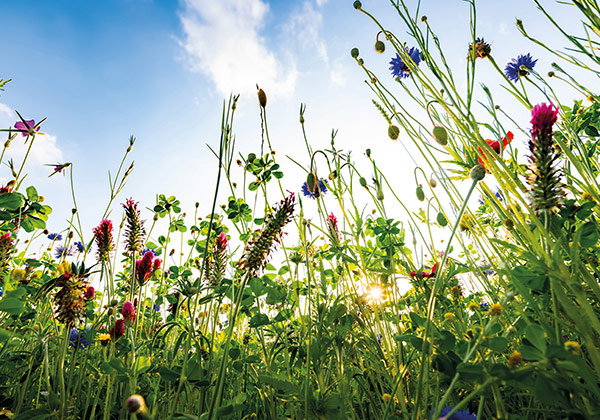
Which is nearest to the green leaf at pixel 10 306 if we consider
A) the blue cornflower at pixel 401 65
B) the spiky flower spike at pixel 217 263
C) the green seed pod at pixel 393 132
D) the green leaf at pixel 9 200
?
the green leaf at pixel 9 200

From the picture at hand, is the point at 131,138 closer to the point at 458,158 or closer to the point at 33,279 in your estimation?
the point at 33,279

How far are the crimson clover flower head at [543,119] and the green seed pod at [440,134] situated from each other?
1.27 feet

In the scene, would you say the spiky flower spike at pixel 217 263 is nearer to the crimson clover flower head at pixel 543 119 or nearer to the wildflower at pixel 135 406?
the wildflower at pixel 135 406

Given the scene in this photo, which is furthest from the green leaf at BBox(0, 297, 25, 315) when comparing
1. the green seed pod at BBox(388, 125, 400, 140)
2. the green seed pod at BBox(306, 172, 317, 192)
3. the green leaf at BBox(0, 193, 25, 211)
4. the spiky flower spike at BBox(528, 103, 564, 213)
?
the green seed pod at BBox(388, 125, 400, 140)

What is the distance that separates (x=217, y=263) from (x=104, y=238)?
0.57 m

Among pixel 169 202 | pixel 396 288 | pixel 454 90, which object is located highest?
pixel 169 202

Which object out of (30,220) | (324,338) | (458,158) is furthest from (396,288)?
(30,220)

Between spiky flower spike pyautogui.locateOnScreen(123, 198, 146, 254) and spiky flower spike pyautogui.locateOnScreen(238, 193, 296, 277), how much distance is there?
878 millimetres

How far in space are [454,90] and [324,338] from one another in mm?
994

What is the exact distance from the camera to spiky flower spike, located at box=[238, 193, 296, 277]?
102 centimetres

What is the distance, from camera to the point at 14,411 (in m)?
1.06

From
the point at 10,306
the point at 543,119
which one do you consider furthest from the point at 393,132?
the point at 10,306

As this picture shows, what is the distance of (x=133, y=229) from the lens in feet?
5.41

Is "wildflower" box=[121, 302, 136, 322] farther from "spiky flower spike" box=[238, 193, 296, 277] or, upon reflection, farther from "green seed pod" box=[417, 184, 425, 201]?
"green seed pod" box=[417, 184, 425, 201]
